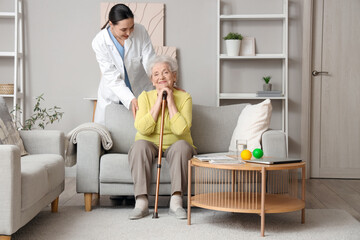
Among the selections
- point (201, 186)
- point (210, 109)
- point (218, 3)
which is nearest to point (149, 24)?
point (218, 3)

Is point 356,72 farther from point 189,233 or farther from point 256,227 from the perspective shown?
point 189,233

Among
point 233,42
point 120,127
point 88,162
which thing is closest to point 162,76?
point 120,127

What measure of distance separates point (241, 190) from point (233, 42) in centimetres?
200

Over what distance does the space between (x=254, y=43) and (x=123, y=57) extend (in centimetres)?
167

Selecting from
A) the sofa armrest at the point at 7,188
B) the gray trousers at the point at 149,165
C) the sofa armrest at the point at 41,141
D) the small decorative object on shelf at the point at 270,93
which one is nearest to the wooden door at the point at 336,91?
the small decorative object on shelf at the point at 270,93

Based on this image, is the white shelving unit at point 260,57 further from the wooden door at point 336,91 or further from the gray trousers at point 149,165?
the gray trousers at point 149,165

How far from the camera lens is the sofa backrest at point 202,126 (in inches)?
146

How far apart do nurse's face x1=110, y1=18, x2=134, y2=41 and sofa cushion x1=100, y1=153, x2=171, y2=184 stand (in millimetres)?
948

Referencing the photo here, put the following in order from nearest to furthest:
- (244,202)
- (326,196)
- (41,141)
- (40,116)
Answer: (244,202), (41,141), (326,196), (40,116)

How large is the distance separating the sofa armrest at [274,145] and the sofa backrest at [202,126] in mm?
527

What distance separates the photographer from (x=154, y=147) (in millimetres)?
3373

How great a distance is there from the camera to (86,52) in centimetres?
518

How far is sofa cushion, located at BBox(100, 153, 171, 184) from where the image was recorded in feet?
10.9

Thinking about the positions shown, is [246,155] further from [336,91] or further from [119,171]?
[336,91]
